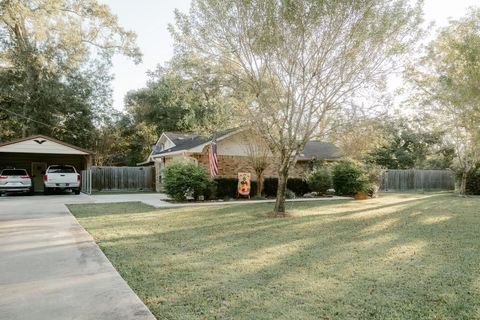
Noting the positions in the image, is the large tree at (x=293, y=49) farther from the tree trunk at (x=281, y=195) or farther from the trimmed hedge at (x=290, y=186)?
the trimmed hedge at (x=290, y=186)

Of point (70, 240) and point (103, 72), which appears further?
Answer: point (103, 72)

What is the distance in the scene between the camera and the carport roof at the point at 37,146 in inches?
768

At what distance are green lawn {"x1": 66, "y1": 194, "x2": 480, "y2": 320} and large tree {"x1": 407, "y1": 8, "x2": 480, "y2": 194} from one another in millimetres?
4584

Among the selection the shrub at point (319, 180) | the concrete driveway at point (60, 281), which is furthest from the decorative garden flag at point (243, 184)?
the concrete driveway at point (60, 281)

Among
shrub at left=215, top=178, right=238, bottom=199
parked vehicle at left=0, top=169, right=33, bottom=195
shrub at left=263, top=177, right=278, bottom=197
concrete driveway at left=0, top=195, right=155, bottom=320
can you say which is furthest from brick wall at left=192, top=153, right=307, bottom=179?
concrete driveway at left=0, top=195, right=155, bottom=320

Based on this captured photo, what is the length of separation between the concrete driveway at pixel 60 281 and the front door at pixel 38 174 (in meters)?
18.1

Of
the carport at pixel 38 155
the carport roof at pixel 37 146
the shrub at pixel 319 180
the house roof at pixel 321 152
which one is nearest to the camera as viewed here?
the shrub at pixel 319 180

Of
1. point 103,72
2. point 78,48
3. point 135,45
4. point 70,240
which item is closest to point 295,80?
point 70,240

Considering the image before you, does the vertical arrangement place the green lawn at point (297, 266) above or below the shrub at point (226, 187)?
below

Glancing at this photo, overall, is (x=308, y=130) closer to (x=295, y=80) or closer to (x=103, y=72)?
(x=295, y=80)

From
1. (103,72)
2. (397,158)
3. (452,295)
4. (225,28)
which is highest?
(103,72)

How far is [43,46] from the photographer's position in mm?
25953

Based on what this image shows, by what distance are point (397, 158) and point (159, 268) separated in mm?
34948

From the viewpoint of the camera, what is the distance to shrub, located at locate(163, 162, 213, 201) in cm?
1512
